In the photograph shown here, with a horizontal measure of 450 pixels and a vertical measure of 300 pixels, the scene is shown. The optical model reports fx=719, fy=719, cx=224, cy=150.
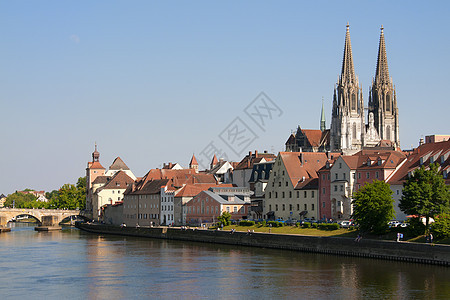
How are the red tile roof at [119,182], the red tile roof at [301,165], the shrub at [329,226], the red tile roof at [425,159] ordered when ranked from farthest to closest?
the red tile roof at [119,182] < the red tile roof at [301,165] < the red tile roof at [425,159] < the shrub at [329,226]

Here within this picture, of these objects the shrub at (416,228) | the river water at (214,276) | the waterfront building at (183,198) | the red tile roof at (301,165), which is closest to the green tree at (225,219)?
the red tile roof at (301,165)

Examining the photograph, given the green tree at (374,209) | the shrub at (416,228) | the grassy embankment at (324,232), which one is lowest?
the grassy embankment at (324,232)

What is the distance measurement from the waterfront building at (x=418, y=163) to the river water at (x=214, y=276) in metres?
17.5

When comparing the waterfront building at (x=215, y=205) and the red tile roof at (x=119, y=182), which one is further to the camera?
the red tile roof at (x=119, y=182)

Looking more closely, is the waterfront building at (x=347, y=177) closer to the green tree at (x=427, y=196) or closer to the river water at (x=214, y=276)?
the river water at (x=214, y=276)

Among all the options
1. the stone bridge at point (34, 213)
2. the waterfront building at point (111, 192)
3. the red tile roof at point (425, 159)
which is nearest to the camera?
the red tile roof at point (425, 159)

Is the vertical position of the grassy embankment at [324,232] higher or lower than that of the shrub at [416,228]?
lower

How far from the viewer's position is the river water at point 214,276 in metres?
55.2

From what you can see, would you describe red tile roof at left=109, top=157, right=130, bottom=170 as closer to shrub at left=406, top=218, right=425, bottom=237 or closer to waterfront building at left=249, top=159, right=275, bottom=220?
waterfront building at left=249, top=159, right=275, bottom=220

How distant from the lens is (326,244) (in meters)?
79.1

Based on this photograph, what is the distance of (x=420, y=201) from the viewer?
2859 inches

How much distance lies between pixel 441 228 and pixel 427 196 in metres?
5.58

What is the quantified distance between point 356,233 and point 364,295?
94.1ft

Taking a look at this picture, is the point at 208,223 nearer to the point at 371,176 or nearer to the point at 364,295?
the point at 371,176
